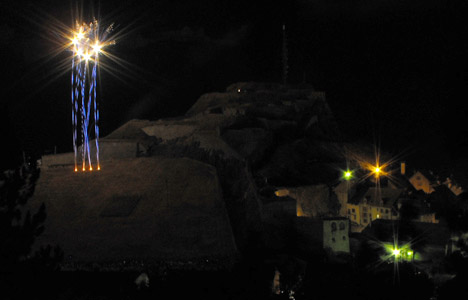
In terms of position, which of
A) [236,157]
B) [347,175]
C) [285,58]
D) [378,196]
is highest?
[285,58]

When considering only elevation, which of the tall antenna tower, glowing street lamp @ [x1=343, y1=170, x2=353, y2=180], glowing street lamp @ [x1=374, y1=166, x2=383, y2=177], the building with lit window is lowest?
the building with lit window

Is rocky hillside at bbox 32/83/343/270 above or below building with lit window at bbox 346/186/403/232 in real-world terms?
above

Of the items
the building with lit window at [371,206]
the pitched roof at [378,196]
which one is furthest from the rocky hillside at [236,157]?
the pitched roof at [378,196]

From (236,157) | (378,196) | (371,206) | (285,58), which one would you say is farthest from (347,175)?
(285,58)

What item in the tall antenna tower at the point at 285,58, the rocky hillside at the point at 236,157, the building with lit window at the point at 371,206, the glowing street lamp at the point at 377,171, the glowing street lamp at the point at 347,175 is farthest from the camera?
the tall antenna tower at the point at 285,58

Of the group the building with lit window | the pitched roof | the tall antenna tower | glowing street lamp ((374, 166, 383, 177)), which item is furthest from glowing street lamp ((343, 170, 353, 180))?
the tall antenna tower

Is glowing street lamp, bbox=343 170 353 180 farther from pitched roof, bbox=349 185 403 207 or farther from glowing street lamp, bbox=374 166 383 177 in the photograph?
glowing street lamp, bbox=374 166 383 177

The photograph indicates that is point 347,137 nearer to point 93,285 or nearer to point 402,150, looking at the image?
point 402,150

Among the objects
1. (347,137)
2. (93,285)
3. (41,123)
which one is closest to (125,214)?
(93,285)

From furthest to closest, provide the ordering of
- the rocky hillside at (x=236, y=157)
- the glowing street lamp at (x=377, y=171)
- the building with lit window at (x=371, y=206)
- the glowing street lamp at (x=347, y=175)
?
the glowing street lamp at (x=377, y=171) → the glowing street lamp at (x=347, y=175) → the building with lit window at (x=371, y=206) → the rocky hillside at (x=236, y=157)

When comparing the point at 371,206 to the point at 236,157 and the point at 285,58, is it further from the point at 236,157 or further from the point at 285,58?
the point at 285,58

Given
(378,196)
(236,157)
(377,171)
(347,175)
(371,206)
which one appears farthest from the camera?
(377,171)

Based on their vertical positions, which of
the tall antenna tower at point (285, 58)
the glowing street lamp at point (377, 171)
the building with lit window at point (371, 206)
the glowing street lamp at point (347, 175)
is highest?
the tall antenna tower at point (285, 58)

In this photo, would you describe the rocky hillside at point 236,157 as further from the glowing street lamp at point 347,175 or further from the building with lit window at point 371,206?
the building with lit window at point 371,206
